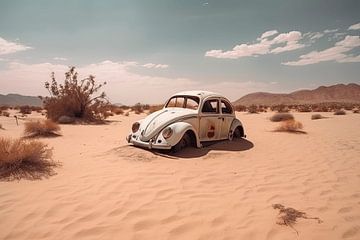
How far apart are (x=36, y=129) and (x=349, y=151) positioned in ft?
35.4

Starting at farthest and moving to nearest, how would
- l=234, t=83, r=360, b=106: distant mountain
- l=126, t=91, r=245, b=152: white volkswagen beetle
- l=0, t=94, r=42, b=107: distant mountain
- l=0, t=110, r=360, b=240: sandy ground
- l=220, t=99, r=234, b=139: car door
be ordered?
l=0, t=94, r=42, b=107: distant mountain, l=234, t=83, r=360, b=106: distant mountain, l=220, t=99, r=234, b=139: car door, l=126, t=91, r=245, b=152: white volkswagen beetle, l=0, t=110, r=360, b=240: sandy ground

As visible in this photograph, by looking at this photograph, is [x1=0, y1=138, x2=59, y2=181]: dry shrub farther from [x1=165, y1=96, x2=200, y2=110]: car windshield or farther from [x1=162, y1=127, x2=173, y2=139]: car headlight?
[x1=165, y1=96, x2=200, y2=110]: car windshield

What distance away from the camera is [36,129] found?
36.6ft

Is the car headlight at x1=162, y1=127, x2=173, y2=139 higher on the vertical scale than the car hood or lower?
lower

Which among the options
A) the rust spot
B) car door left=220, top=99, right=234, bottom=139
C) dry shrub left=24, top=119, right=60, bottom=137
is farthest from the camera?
dry shrub left=24, top=119, right=60, bottom=137

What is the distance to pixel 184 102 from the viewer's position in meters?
9.23

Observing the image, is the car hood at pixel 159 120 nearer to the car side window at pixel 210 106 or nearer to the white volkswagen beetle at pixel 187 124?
the white volkswagen beetle at pixel 187 124

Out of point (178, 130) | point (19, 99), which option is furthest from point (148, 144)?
point (19, 99)

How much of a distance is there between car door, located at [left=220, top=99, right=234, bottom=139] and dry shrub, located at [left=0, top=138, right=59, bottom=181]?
508 cm

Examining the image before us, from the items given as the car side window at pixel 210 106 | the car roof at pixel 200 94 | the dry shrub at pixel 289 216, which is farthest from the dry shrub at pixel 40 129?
the dry shrub at pixel 289 216

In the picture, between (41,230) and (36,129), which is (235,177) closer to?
(41,230)

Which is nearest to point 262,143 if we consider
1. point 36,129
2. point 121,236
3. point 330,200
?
point 330,200

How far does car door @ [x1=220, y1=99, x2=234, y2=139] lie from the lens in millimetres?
9227

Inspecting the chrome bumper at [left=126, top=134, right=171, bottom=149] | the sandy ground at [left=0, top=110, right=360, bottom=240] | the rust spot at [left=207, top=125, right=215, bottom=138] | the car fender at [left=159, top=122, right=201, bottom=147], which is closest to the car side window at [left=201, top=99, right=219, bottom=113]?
the rust spot at [left=207, top=125, right=215, bottom=138]
